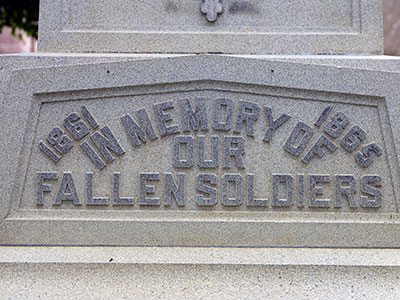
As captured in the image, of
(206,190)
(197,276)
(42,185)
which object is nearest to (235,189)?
(206,190)

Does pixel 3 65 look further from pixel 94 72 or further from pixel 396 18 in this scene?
→ pixel 396 18

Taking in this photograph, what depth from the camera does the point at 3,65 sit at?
11.0 ft

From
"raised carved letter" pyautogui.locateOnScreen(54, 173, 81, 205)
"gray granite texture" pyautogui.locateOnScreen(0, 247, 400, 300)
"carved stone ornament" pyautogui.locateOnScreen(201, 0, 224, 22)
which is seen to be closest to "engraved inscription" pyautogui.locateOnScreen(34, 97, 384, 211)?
"raised carved letter" pyautogui.locateOnScreen(54, 173, 81, 205)

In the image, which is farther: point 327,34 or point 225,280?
point 327,34

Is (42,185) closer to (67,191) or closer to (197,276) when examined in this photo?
(67,191)

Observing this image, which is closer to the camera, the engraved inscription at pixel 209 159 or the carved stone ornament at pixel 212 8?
the engraved inscription at pixel 209 159

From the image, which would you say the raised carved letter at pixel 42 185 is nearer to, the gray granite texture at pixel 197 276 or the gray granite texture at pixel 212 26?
the gray granite texture at pixel 197 276

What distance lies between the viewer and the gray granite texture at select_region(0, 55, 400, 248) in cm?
321

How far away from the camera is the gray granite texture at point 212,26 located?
366 centimetres

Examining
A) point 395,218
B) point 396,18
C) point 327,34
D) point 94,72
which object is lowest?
point 395,218

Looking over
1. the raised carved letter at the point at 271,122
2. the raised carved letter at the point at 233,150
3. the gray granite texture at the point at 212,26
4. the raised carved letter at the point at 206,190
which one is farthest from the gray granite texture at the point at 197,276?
the gray granite texture at the point at 212,26

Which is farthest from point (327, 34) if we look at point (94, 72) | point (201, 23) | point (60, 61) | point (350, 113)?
point (60, 61)

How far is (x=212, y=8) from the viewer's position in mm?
3748

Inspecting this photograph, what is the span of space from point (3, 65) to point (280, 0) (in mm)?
2408
